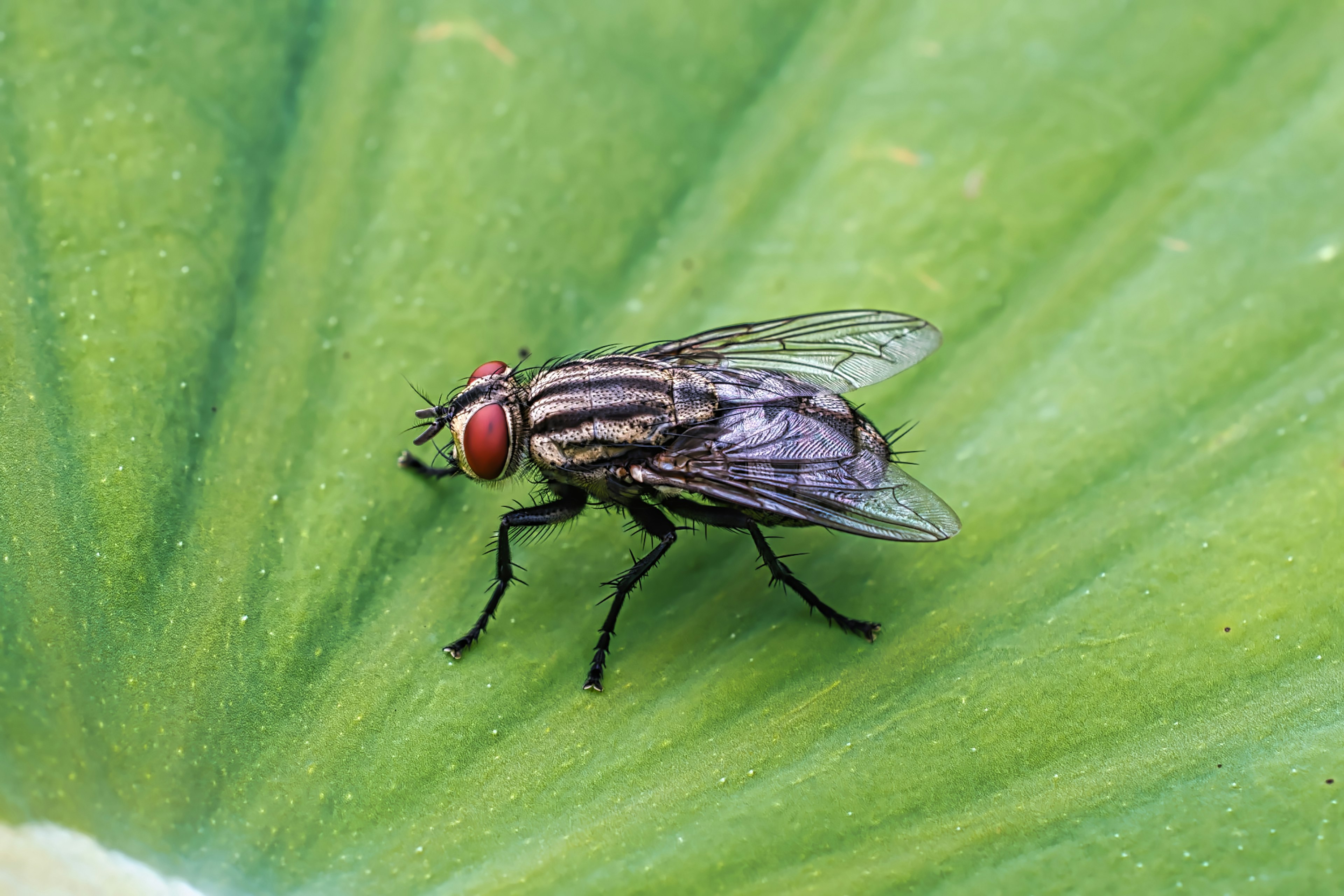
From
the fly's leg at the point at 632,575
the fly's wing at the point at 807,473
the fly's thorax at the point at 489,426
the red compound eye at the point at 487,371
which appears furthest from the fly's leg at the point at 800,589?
the red compound eye at the point at 487,371

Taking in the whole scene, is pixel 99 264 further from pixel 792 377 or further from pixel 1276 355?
pixel 1276 355

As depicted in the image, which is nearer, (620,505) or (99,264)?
(99,264)

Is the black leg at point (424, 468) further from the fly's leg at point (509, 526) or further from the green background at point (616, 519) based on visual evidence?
the fly's leg at point (509, 526)

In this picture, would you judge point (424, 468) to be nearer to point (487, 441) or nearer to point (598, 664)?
point (487, 441)

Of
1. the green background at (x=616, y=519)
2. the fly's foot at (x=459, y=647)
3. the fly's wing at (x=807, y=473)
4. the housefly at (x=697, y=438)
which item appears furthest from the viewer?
the housefly at (x=697, y=438)

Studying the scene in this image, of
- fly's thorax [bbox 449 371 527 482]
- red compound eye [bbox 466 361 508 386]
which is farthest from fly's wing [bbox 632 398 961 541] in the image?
red compound eye [bbox 466 361 508 386]

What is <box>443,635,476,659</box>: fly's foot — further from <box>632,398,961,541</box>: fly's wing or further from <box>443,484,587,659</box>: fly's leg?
<box>632,398,961,541</box>: fly's wing

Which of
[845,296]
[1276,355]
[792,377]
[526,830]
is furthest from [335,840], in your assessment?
[1276,355]
